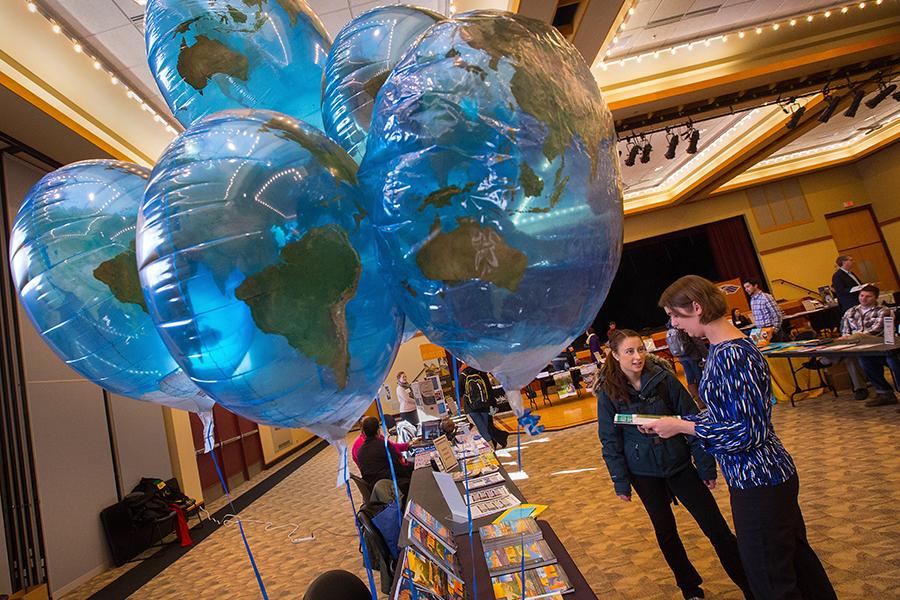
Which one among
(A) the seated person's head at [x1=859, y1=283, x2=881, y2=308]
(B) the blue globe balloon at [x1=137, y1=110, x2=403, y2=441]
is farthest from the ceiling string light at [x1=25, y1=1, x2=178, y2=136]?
(A) the seated person's head at [x1=859, y1=283, x2=881, y2=308]

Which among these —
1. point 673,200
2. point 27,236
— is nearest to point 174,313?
point 27,236

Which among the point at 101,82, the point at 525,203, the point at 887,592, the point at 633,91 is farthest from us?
the point at 633,91

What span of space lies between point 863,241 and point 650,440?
15414mm

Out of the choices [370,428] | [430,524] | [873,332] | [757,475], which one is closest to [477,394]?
[370,428]

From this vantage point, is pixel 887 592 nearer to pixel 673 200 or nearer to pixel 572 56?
pixel 572 56

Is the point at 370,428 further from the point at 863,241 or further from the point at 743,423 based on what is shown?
the point at 863,241

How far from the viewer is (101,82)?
480cm

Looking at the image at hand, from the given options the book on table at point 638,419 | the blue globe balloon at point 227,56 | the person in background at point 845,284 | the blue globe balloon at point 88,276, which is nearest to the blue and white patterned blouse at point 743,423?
the book on table at point 638,419

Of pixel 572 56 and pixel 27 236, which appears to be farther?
pixel 27 236

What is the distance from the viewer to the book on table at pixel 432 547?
5.24 ft

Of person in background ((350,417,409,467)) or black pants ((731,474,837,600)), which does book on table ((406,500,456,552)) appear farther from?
person in background ((350,417,409,467))

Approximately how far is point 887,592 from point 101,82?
689cm

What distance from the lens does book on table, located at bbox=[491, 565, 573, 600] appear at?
59.0 inches

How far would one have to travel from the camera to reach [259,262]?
2.16 ft
